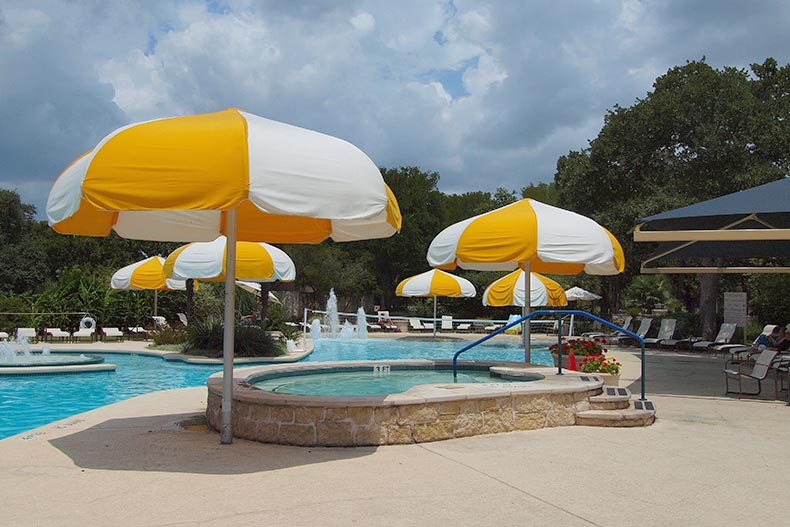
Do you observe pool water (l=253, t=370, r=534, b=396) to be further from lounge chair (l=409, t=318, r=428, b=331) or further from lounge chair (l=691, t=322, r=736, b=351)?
lounge chair (l=409, t=318, r=428, b=331)

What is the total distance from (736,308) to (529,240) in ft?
41.9

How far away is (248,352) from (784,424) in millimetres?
11892

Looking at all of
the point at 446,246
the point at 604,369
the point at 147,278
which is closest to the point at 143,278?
the point at 147,278

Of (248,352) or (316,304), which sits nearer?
(248,352)

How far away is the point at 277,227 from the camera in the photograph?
26.5 ft

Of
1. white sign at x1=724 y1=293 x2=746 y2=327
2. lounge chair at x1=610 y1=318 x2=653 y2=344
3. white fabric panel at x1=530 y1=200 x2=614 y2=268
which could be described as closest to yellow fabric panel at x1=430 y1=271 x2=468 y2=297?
lounge chair at x1=610 y1=318 x2=653 y2=344

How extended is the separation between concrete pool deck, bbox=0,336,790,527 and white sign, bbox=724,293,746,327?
39.4 feet

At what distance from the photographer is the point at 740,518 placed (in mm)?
4430

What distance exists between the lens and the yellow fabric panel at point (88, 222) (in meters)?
6.39

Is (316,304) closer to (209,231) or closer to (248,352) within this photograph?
(248,352)

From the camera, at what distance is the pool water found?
9273 mm

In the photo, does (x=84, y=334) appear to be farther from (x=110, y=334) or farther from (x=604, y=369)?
(x=604, y=369)

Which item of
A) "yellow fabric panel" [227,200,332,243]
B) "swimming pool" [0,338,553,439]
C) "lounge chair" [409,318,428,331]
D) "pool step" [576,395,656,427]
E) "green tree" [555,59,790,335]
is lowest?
"swimming pool" [0,338,553,439]

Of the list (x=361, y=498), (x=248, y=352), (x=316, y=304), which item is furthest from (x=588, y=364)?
(x=316, y=304)
